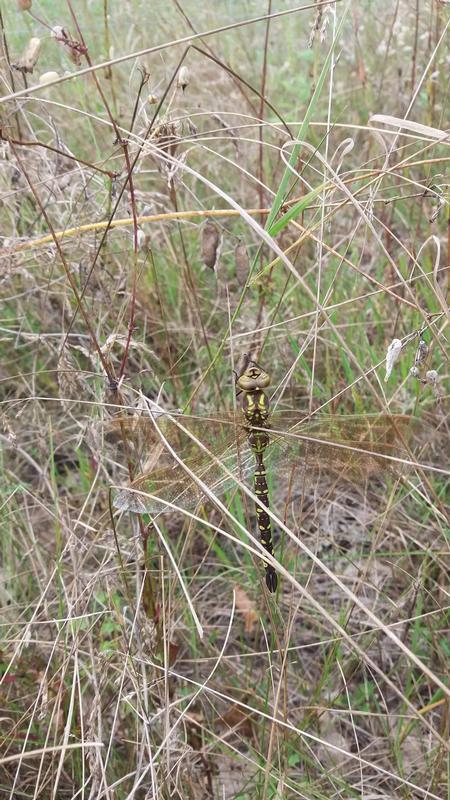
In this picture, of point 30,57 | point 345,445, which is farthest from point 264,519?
point 30,57

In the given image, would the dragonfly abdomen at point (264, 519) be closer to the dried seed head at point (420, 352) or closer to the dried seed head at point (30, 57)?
the dried seed head at point (420, 352)

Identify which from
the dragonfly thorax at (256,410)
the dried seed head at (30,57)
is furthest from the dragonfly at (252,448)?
the dried seed head at (30,57)

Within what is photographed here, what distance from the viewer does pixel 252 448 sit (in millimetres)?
1728

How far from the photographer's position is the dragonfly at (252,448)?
4.87 ft

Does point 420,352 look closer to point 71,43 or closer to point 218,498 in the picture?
point 218,498

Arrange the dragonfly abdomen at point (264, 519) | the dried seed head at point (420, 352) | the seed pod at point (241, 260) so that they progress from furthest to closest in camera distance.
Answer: the seed pod at point (241, 260), the dragonfly abdomen at point (264, 519), the dried seed head at point (420, 352)

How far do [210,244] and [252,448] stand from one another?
50cm

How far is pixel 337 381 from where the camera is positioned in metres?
2.27

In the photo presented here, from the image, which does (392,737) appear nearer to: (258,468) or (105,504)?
(258,468)

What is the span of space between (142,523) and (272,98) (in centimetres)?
274

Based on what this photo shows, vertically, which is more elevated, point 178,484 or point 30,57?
point 30,57

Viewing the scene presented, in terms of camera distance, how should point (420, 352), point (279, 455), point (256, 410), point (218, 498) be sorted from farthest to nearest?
point (218, 498)
point (279, 455)
point (256, 410)
point (420, 352)

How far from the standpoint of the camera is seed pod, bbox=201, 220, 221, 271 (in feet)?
5.34

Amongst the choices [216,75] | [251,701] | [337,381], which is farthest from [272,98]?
[251,701]
